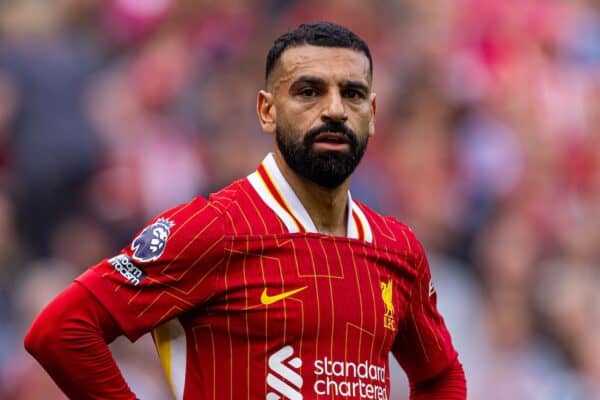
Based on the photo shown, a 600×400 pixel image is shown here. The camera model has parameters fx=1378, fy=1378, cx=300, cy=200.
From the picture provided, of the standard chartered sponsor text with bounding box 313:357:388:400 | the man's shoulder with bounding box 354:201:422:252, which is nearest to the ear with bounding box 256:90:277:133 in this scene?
the man's shoulder with bounding box 354:201:422:252

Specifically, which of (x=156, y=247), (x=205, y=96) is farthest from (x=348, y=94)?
(x=205, y=96)

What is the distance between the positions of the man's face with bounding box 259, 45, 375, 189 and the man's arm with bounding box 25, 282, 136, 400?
77 centimetres

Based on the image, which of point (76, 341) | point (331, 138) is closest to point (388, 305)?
point (331, 138)

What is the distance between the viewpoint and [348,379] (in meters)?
3.90

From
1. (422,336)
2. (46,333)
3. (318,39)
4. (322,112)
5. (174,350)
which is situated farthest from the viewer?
(422,336)

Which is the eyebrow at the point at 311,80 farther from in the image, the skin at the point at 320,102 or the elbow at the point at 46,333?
the elbow at the point at 46,333

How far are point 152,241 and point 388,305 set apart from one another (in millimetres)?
753

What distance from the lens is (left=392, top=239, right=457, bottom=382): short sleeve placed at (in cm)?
431

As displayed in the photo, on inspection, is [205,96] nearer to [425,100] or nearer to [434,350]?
[425,100]

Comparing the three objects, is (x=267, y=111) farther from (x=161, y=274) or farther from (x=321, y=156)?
(x=161, y=274)

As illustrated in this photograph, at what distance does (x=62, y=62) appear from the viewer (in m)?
8.07

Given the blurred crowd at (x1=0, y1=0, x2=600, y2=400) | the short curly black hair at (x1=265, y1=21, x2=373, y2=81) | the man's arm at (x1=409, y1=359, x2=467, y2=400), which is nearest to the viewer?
the short curly black hair at (x1=265, y1=21, x2=373, y2=81)

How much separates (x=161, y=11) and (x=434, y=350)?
4.80m

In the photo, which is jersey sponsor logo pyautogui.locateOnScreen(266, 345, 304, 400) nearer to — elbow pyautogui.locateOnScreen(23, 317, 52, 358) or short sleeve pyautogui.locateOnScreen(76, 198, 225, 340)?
short sleeve pyautogui.locateOnScreen(76, 198, 225, 340)
